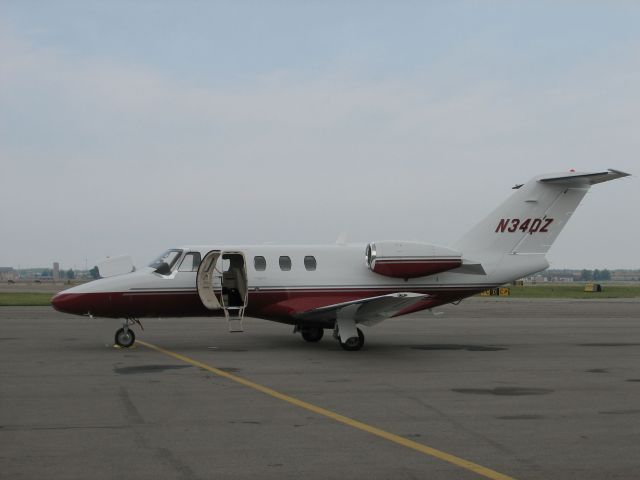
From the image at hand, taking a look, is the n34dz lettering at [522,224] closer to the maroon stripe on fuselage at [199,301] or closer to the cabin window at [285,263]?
the maroon stripe on fuselage at [199,301]

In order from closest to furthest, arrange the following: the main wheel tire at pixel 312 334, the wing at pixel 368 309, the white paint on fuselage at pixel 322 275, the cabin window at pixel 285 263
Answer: the wing at pixel 368 309
the white paint on fuselage at pixel 322 275
the cabin window at pixel 285 263
the main wheel tire at pixel 312 334

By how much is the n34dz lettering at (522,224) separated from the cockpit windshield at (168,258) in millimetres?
8749

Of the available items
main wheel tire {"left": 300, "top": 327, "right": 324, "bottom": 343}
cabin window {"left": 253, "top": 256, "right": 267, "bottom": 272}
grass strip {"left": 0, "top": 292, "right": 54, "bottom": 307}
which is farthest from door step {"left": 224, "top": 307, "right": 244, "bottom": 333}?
grass strip {"left": 0, "top": 292, "right": 54, "bottom": 307}

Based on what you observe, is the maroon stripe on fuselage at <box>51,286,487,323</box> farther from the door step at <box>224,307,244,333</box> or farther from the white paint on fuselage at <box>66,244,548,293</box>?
the door step at <box>224,307,244,333</box>

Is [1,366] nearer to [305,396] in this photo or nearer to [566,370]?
[305,396]

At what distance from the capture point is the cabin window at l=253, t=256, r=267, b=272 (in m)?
20.5

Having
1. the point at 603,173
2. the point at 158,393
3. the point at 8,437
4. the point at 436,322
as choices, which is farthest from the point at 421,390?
the point at 436,322

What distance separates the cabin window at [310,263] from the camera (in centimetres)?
2084

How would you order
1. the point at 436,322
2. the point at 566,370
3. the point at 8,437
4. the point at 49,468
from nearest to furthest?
1. the point at 49,468
2. the point at 8,437
3. the point at 566,370
4. the point at 436,322

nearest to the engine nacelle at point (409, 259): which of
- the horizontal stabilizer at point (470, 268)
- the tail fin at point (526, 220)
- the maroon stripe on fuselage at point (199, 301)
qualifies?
the horizontal stabilizer at point (470, 268)

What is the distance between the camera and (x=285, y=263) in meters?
20.8

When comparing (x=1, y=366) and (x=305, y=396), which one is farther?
(x=1, y=366)

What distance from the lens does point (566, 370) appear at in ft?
51.5

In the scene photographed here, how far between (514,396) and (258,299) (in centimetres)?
936
